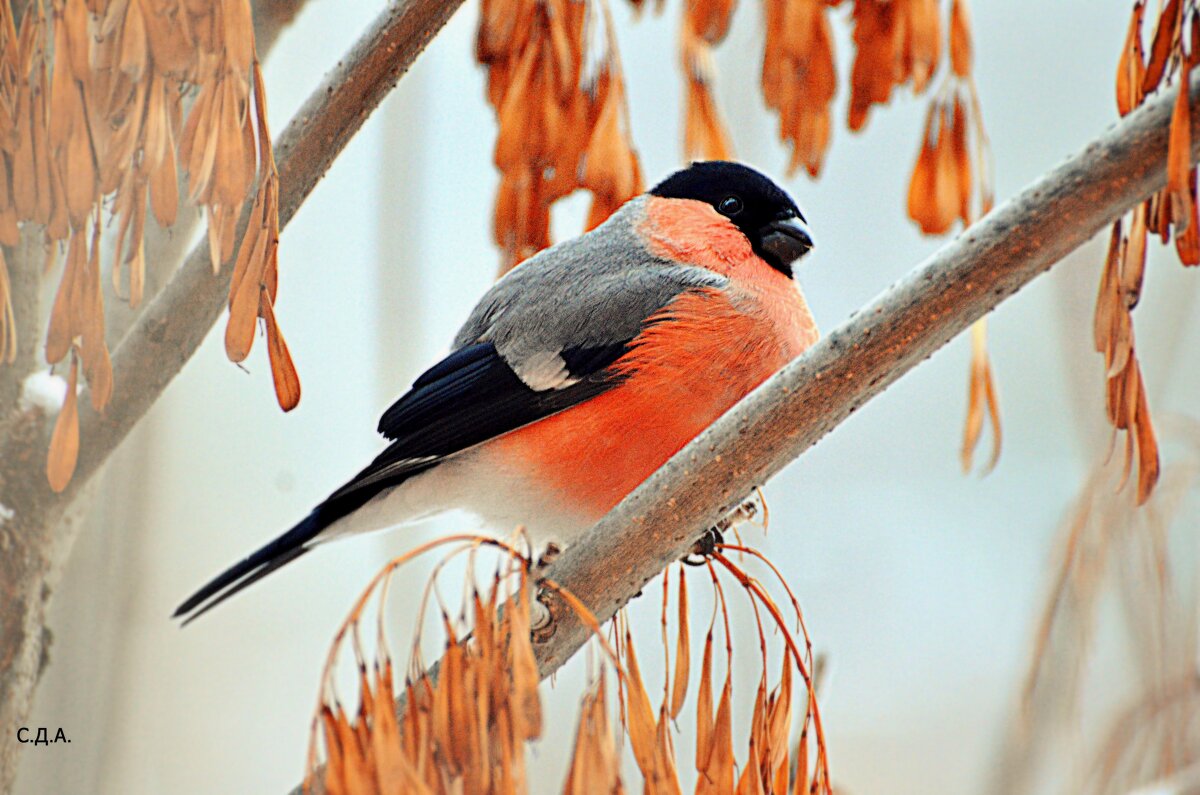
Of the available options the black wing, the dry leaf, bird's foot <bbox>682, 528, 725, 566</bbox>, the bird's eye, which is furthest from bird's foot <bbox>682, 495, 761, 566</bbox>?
the dry leaf

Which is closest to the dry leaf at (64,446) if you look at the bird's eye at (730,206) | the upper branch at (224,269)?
the upper branch at (224,269)

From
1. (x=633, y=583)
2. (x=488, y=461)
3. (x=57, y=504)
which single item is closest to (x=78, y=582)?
(x=57, y=504)

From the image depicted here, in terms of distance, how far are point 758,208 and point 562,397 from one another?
0.72 feet

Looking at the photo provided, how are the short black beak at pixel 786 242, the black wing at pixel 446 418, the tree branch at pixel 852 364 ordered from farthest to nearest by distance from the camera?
the short black beak at pixel 786 242
the black wing at pixel 446 418
the tree branch at pixel 852 364

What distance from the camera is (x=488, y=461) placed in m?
0.69

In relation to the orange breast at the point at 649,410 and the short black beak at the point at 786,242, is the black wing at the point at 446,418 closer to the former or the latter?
the orange breast at the point at 649,410

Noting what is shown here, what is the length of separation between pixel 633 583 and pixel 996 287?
0.21 metres

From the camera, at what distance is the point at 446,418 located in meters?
0.67

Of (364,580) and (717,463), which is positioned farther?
(364,580)

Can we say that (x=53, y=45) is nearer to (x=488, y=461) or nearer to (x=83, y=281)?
(x=83, y=281)

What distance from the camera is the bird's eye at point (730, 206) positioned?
2.61 ft

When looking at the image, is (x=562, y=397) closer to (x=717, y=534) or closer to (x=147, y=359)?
(x=717, y=534)

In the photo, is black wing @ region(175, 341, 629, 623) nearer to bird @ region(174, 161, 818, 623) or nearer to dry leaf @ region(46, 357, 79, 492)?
bird @ region(174, 161, 818, 623)

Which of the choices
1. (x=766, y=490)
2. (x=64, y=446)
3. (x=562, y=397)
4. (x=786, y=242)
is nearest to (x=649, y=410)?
(x=562, y=397)
